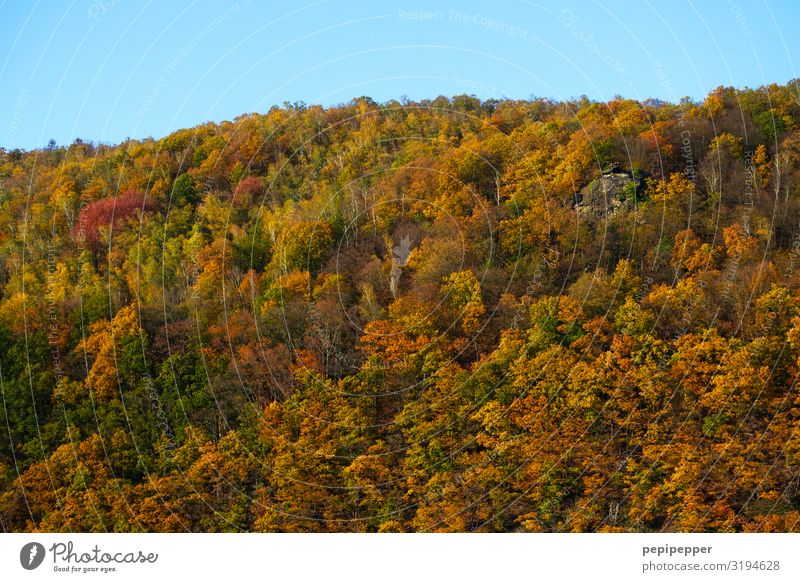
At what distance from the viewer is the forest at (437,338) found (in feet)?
222

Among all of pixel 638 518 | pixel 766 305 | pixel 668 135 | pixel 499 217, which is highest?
pixel 668 135

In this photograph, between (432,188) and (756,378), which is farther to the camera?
(432,188)

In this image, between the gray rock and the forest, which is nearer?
the forest

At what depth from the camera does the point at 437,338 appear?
261 ft

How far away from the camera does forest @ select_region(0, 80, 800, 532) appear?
67.8 metres

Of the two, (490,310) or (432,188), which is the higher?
(432,188)

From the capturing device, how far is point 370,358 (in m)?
78.1

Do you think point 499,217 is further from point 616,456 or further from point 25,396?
point 25,396

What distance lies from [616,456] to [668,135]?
53334mm

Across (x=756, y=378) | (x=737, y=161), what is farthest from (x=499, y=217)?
(x=756, y=378)

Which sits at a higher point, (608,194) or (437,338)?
(608,194)

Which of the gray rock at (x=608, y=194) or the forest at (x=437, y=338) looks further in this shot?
the gray rock at (x=608, y=194)

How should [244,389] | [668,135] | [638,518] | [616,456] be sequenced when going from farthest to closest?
[668,135]
[244,389]
[616,456]
[638,518]

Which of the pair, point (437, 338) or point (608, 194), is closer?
point (437, 338)
